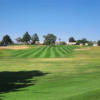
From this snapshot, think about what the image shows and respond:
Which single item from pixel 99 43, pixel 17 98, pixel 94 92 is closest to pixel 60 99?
pixel 94 92

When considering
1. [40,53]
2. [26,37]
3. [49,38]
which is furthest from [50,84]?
[26,37]

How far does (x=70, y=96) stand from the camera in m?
5.29

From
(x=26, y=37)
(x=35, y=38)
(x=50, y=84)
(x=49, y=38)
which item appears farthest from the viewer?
(x=35, y=38)

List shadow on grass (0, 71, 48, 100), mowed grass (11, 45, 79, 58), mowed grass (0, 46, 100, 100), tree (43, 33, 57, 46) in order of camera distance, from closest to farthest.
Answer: mowed grass (0, 46, 100, 100) → shadow on grass (0, 71, 48, 100) → mowed grass (11, 45, 79, 58) → tree (43, 33, 57, 46)

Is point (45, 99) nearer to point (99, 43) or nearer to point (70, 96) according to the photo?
point (70, 96)

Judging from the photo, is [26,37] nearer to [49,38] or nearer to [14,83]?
[49,38]

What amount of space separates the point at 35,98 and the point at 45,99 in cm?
46

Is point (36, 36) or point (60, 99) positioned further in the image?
point (36, 36)

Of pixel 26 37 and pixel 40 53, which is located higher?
pixel 26 37

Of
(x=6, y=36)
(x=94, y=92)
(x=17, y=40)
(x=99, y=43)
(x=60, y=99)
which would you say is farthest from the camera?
(x=17, y=40)

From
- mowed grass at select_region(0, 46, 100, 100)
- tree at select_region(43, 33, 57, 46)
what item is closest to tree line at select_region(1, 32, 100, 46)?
tree at select_region(43, 33, 57, 46)

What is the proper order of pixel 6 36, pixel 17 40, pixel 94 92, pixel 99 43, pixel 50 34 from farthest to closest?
1. pixel 17 40
2. pixel 6 36
3. pixel 99 43
4. pixel 50 34
5. pixel 94 92

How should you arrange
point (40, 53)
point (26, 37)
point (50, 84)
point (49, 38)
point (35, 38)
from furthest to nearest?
point (35, 38)
point (26, 37)
point (49, 38)
point (40, 53)
point (50, 84)

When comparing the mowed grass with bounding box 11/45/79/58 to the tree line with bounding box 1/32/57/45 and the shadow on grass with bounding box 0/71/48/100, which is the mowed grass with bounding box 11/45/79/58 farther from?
the tree line with bounding box 1/32/57/45
